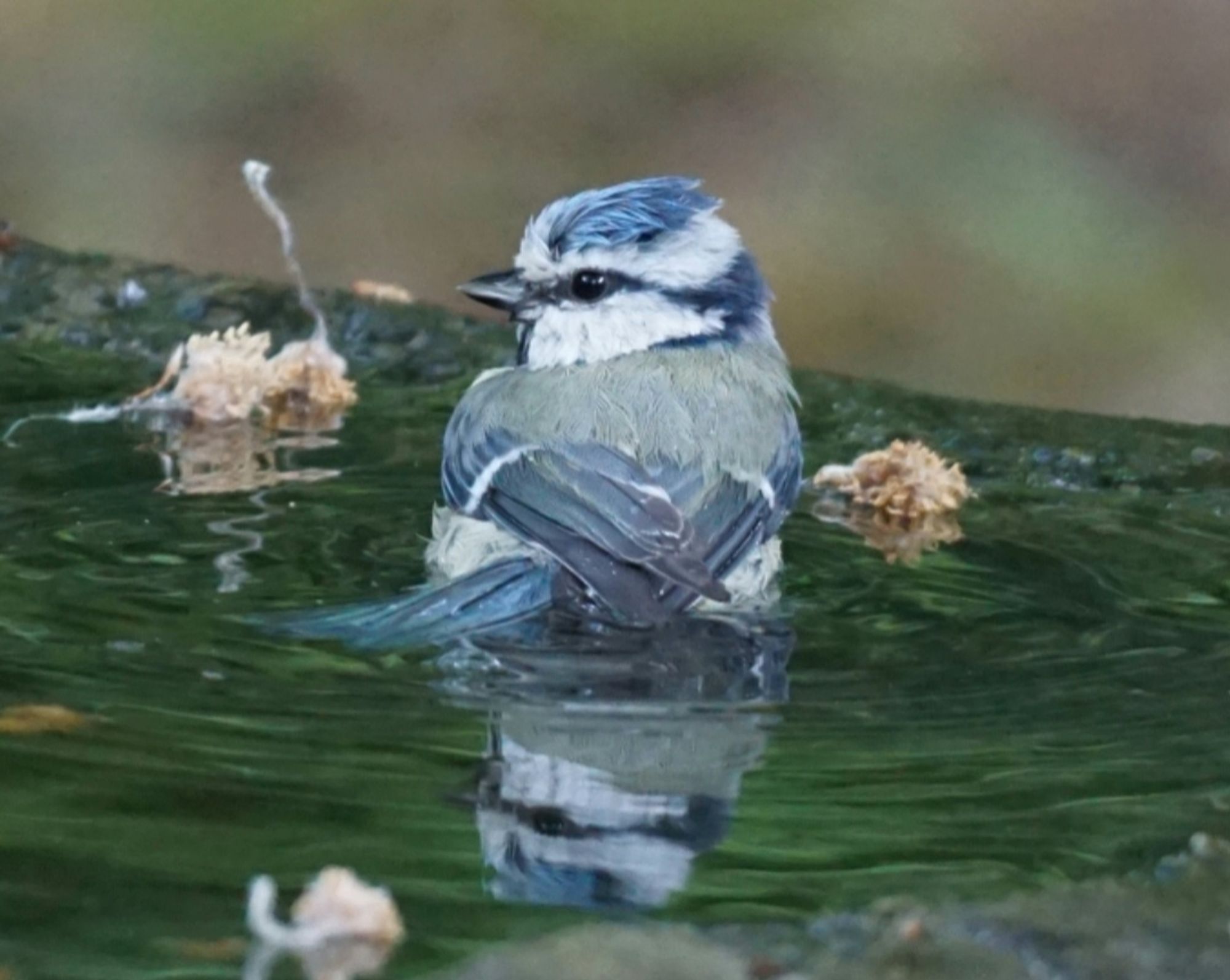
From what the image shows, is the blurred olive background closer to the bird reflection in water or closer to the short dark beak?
the short dark beak

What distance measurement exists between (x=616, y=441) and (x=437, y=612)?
0.44 m

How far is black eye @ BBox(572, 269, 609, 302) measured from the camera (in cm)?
379

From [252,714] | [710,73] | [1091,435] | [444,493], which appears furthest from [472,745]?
[710,73]

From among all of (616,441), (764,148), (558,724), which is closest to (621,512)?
(616,441)

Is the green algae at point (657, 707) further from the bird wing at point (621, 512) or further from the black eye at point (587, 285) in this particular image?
the black eye at point (587, 285)

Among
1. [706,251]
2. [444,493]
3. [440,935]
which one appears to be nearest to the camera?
[440,935]

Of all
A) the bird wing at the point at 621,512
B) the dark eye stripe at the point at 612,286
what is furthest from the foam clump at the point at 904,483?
the dark eye stripe at the point at 612,286

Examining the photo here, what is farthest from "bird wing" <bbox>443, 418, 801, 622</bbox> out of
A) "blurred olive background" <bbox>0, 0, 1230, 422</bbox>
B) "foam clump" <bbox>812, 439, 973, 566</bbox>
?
"blurred olive background" <bbox>0, 0, 1230, 422</bbox>

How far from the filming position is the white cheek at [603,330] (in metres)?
3.74

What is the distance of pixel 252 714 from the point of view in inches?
103

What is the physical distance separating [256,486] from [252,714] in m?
1.19

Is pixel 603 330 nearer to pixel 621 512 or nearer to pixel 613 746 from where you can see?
pixel 621 512

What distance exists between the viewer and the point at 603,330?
3.76 meters

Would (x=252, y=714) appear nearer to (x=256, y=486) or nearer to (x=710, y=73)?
(x=256, y=486)
